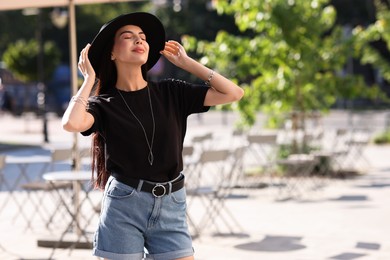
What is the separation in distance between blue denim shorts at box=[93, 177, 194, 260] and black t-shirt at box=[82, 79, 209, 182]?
9 cm

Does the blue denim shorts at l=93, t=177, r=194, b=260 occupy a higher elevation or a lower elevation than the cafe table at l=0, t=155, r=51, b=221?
higher

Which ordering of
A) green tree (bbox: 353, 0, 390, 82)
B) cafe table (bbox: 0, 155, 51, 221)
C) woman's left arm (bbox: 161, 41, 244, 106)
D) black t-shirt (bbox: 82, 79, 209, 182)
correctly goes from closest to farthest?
1. black t-shirt (bbox: 82, 79, 209, 182)
2. woman's left arm (bbox: 161, 41, 244, 106)
3. cafe table (bbox: 0, 155, 51, 221)
4. green tree (bbox: 353, 0, 390, 82)

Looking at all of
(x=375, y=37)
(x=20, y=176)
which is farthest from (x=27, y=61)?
(x=20, y=176)

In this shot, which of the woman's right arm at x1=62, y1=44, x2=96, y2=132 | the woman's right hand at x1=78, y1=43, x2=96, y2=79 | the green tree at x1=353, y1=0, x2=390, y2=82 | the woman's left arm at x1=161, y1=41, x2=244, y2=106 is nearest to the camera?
the woman's right arm at x1=62, y1=44, x2=96, y2=132

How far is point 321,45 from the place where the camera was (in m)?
15.9

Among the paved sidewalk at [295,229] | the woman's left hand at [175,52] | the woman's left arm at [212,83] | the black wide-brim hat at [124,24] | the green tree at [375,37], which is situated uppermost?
the green tree at [375,37]

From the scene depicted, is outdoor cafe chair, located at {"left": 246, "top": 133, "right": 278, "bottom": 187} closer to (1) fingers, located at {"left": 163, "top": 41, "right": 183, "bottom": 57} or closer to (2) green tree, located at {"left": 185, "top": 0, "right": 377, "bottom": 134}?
(2) green tree, located at {"left": 185, "top": 0, "right": 377, "bottom": 134}

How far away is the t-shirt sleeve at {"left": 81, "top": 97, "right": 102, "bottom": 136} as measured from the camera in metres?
4.09

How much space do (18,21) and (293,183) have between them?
51.5 m

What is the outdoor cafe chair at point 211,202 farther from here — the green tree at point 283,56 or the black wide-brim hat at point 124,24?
the black wide-brim hat at point 124,24

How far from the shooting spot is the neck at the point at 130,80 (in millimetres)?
4223

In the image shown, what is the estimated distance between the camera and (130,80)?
4.23 metres

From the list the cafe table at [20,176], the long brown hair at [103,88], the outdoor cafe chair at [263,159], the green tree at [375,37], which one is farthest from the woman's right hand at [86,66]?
the green tree at [375,37]

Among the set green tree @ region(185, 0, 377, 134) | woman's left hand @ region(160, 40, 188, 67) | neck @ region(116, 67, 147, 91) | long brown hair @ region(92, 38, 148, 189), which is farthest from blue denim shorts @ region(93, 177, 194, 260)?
green tree @ region(185, 0, 377, 134)
